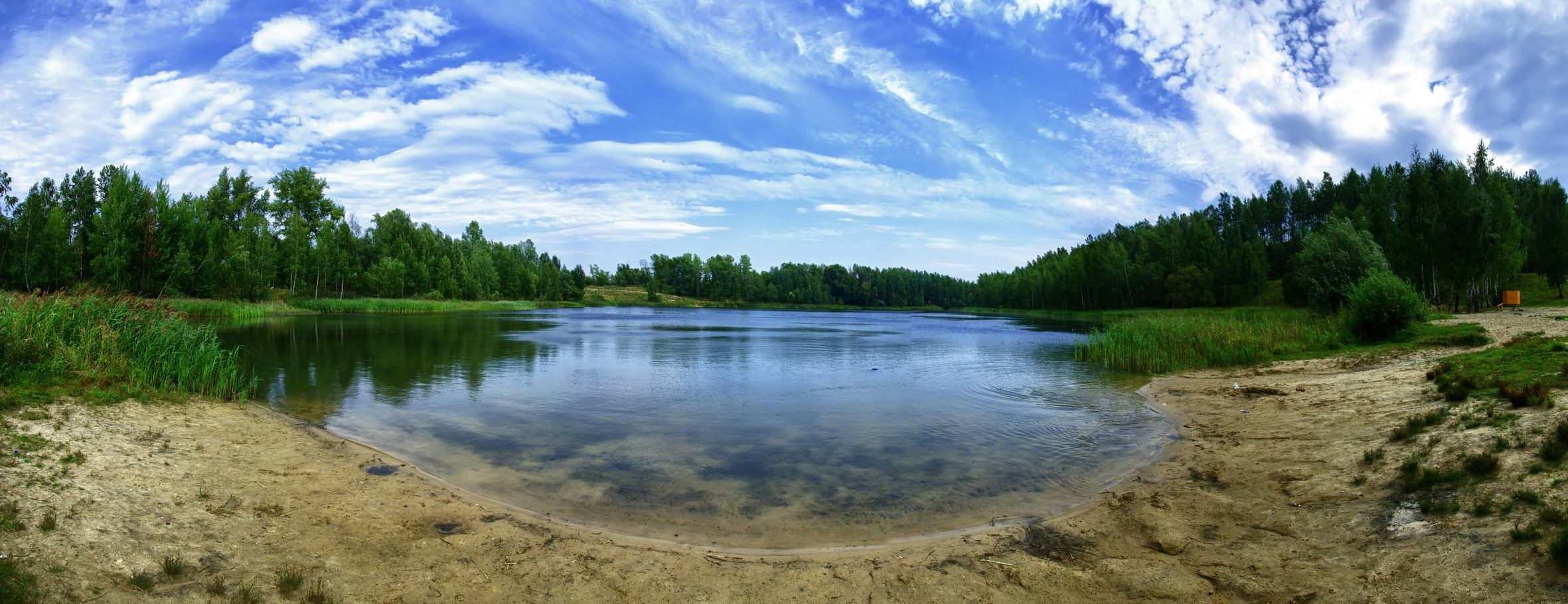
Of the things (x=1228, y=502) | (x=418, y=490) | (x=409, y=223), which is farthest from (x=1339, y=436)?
(x=409, y=223)

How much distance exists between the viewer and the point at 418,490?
7.94 m

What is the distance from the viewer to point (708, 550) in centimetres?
636

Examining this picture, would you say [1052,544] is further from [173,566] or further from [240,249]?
[240,249]

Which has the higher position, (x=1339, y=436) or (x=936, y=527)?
(x=1339, y=436)

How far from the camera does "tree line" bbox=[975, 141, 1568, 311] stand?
35.5 m

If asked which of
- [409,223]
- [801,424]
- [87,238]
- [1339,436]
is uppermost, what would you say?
[409,223]

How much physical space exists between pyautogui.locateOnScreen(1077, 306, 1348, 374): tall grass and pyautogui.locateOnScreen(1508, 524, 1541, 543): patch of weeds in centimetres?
1875

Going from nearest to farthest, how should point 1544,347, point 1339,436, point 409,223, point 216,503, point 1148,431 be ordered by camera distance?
point 216,503 → point 1339,436 → point 1544,347 → point 1148,431 → point 409,223

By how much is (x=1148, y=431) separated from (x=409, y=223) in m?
99.3

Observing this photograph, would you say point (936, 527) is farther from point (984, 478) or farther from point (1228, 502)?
point (1228, 502)

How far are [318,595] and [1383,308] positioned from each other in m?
28.6

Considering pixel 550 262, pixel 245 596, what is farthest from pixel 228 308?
pixel 550 262

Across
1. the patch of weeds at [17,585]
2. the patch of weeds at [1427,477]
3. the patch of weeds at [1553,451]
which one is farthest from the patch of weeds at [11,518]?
the patch of weeds at [1553,451]

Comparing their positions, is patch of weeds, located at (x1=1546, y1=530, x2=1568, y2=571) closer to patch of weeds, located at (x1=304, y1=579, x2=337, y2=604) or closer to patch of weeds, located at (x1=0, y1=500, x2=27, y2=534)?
patch of weeds, located at (x1=304, y1=579, x2=337, y2=604)
